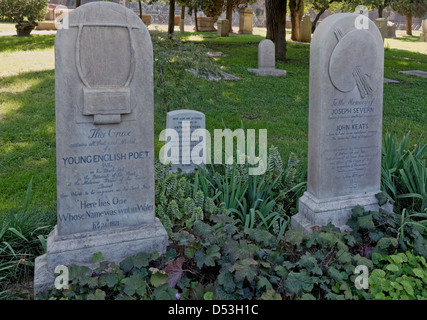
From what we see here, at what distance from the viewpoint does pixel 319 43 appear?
13.8 feet

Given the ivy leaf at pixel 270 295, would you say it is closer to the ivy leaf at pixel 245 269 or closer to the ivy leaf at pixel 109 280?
the ivy leaf at pixel 245 269

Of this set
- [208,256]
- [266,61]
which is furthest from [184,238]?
[266,61]

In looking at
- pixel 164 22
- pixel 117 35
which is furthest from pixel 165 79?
pixel 164 22

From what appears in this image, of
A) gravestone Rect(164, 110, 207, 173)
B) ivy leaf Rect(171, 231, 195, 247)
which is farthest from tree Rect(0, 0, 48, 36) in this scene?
ivy leaf Rect(171, 231, 195, 247)

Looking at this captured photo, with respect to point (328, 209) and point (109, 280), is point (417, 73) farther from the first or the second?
point (109, 280)

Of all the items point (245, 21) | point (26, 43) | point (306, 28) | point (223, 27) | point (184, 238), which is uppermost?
point (245, 21)

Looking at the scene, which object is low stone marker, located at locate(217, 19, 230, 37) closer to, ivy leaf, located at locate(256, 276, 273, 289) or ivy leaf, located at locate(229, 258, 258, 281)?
ivy leaf, located at locate(229, 258, 258, 281)

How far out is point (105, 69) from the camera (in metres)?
3.34

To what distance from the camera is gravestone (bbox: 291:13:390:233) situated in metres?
4.24

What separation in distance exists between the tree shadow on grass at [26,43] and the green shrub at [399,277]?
1497 cm

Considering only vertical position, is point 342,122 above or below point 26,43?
below

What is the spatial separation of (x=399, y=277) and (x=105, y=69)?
2688 mm

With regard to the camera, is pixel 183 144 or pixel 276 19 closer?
pixel 183 144
